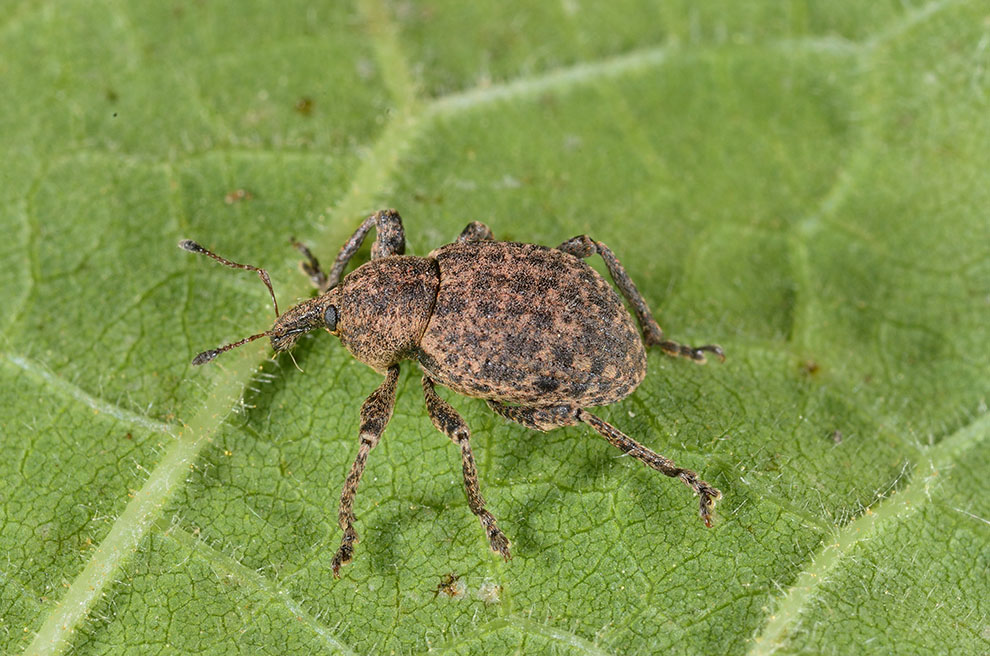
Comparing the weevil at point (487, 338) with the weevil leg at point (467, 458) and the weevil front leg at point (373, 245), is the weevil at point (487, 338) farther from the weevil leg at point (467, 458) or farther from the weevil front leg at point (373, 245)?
the weevil front leg at point (373, 245)

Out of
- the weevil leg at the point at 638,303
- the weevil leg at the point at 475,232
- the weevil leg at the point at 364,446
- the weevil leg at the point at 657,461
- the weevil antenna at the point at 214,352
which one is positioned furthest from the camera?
the weevil leg at the point at 475,232

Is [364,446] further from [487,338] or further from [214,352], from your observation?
[214,352]

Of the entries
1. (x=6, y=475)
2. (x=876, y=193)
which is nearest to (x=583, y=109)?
(x=876, y=193)

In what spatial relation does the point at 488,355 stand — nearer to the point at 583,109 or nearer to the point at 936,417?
the point at 583,109

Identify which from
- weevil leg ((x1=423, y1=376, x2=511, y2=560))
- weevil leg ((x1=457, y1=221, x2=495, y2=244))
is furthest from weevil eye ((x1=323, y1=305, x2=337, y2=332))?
weevil leg ((x1=457, y1=221, x2=495, y2=244))

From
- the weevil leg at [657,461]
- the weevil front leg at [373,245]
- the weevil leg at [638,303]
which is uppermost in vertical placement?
the weevil front leg at [373,245]

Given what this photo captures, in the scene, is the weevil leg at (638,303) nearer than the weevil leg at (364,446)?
No

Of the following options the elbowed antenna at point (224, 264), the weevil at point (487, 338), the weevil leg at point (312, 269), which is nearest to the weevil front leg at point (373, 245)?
the weevil leg at point (312, 269)
